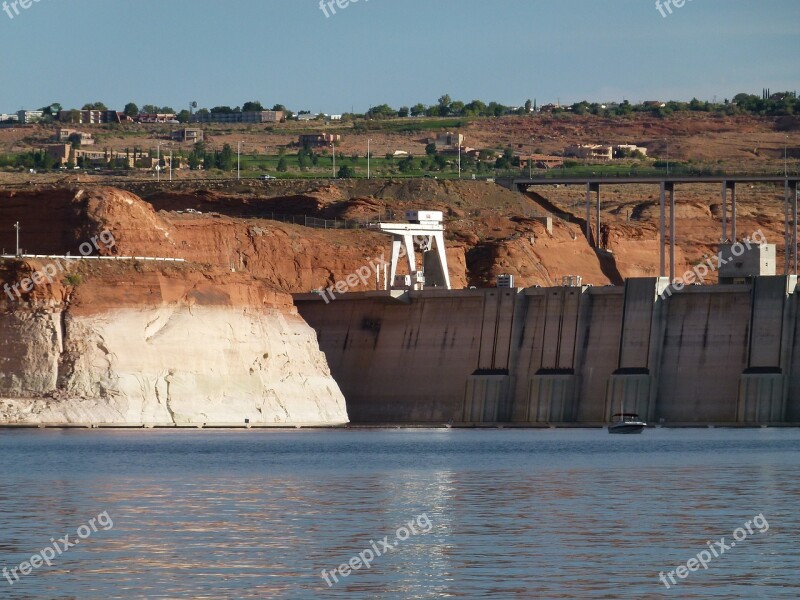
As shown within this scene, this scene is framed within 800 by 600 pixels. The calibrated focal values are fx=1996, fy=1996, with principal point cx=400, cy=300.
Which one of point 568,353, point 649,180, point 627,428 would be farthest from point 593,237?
point 627,428

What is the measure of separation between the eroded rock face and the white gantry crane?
1581cm

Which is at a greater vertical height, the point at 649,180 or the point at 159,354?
the point at 649,180

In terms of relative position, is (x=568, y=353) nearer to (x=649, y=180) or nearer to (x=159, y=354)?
(x=159, y=354)

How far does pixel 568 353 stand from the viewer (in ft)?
394

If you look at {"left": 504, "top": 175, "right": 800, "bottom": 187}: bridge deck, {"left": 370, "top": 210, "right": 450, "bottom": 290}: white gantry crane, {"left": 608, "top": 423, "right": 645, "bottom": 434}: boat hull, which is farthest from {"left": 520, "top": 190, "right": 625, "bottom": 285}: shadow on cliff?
{"left": 608, "top": 423, "right": 645, "bottom": 434}: boat hull

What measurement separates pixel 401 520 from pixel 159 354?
2297 inches

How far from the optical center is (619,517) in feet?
170

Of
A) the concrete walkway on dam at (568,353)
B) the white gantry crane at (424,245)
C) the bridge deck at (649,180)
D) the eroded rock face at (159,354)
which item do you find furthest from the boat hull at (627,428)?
the bridge deck at (649,180)

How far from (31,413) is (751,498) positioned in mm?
55581

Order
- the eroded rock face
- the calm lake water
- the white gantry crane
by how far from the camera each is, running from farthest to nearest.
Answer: the white gantry crane, the eroded rock face, the calm lake water

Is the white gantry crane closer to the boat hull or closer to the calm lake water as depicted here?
the boat hull

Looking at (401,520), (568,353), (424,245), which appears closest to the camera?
(401,520)

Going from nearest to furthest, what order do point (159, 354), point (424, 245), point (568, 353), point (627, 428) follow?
point (627, 428) < point (159, 354) < point (568, 353) < point (424, 245)

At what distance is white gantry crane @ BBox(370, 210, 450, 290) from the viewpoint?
439ft
